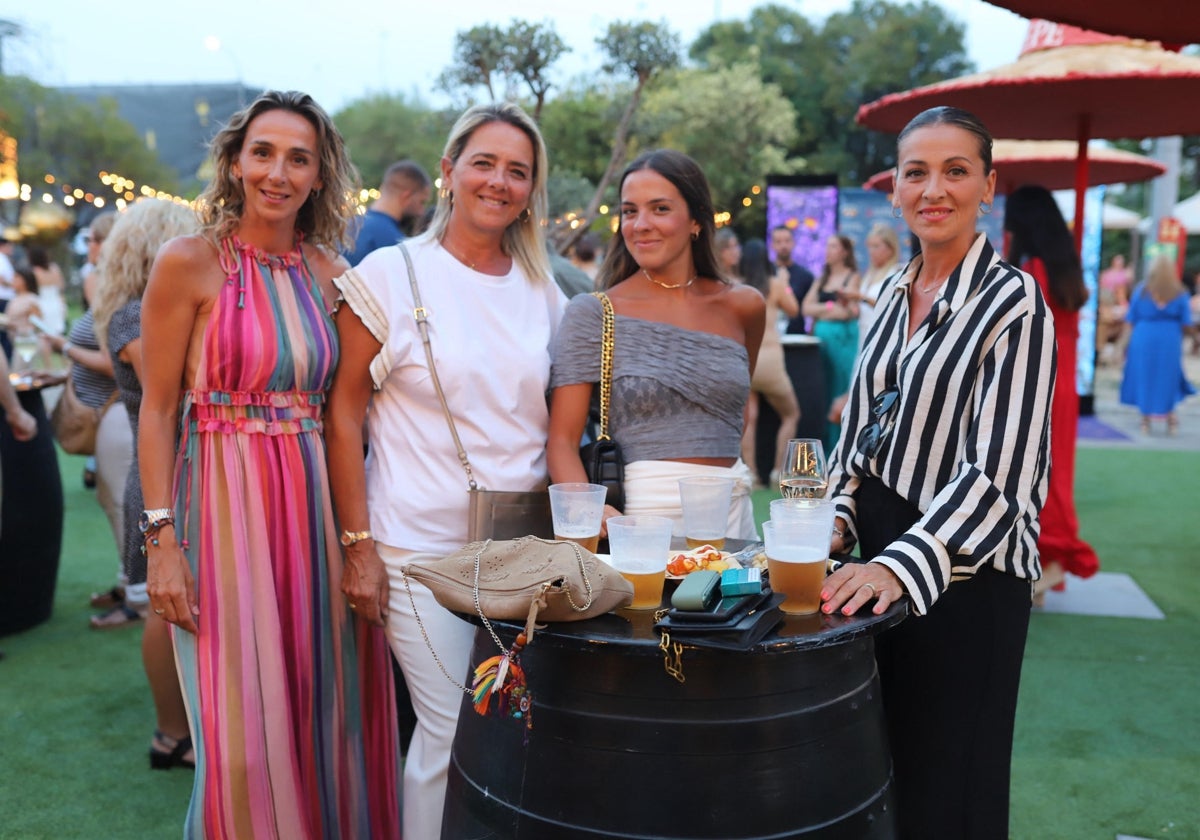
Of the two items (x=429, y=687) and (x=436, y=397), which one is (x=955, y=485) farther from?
(x=429, y=687)

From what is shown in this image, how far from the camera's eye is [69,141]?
3844 cm

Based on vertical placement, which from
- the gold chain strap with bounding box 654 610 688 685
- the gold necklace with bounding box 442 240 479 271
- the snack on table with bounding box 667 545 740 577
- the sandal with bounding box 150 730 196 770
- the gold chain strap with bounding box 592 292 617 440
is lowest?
the sandal with bounding box 150 730 196 770

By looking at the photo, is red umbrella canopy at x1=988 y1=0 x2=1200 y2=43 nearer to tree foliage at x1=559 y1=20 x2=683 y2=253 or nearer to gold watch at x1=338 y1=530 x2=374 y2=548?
gold watch at x1=338 y1=530 x2=374 y2=548

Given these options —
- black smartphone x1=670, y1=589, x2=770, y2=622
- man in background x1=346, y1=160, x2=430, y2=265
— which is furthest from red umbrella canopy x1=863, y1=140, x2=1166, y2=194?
black smartphone x1=670, y1=589, x2=770, y2=622

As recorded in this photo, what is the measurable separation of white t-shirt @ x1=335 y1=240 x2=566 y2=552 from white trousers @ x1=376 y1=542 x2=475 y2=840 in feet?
0.38

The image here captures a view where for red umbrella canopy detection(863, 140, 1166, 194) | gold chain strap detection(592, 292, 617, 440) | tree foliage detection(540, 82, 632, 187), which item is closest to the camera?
gold chain strap detection(592, 292, 617, 440)

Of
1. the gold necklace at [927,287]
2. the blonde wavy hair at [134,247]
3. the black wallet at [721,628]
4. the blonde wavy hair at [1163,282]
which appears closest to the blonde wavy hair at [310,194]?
the blonde wavy hair at [134,247]

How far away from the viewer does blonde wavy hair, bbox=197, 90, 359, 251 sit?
8.57 feet

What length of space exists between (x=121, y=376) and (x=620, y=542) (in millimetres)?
2684

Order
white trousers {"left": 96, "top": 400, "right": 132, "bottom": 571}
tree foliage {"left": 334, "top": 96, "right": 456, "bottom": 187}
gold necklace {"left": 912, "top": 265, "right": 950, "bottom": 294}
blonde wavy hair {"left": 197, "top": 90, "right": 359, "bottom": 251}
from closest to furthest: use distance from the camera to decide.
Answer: gold necklace {"left": 912, "top": 265, "right": 950, "bottom": 294} < blonde wavy hair {"left": 197, "top": 90, "right": 359, "bottom": 251} < white trousers {"left": 96, "top": 400, "right": 132, "bottom": 571} < tree foliage {"left": 334, "top": 96, "right": 456, "bottom": 187}

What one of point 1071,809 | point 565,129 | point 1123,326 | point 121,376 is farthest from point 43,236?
point 1071,809

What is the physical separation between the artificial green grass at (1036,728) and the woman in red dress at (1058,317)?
329 mm

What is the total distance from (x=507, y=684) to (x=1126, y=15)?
302 centimetres

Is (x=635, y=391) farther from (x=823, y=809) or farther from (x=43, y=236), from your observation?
(x=43, y=236)
